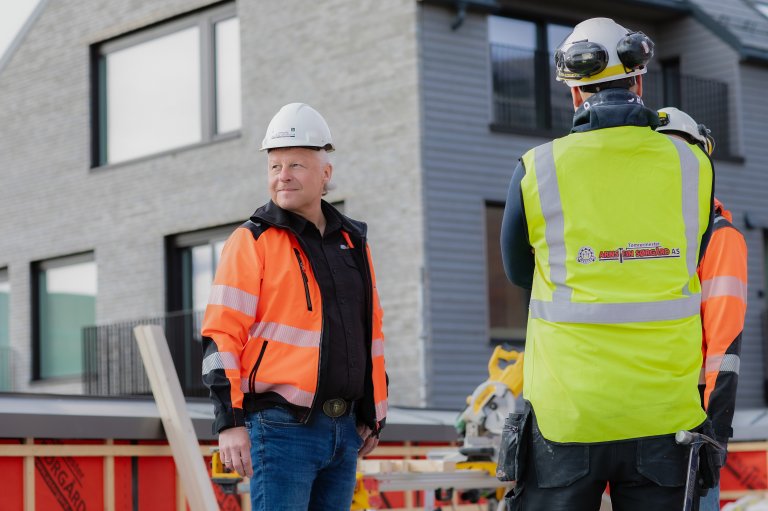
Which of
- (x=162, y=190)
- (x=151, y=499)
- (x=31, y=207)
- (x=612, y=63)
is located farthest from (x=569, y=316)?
(x=31, y=207)

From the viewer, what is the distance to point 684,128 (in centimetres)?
543

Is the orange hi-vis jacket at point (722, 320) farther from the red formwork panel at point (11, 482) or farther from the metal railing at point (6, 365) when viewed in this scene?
the metal railing at point (6, 365)

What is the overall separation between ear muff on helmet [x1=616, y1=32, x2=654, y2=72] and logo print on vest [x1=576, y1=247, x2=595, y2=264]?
56cm

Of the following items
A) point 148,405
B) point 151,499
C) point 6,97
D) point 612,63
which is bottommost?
point 151,499

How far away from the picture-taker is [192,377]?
2303 centimetres

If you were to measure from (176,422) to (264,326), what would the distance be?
245 cm

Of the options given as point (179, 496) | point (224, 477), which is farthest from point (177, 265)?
point (224, 477)

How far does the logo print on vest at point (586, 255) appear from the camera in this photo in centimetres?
378

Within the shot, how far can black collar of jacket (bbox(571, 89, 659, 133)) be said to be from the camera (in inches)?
154

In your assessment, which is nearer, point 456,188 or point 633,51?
point 633,51

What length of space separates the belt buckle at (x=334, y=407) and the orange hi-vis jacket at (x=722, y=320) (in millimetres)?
1212

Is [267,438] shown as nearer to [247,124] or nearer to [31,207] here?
[247,124]

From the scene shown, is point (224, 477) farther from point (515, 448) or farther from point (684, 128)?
point (515, 448)

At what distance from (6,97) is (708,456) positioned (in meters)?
25.7
